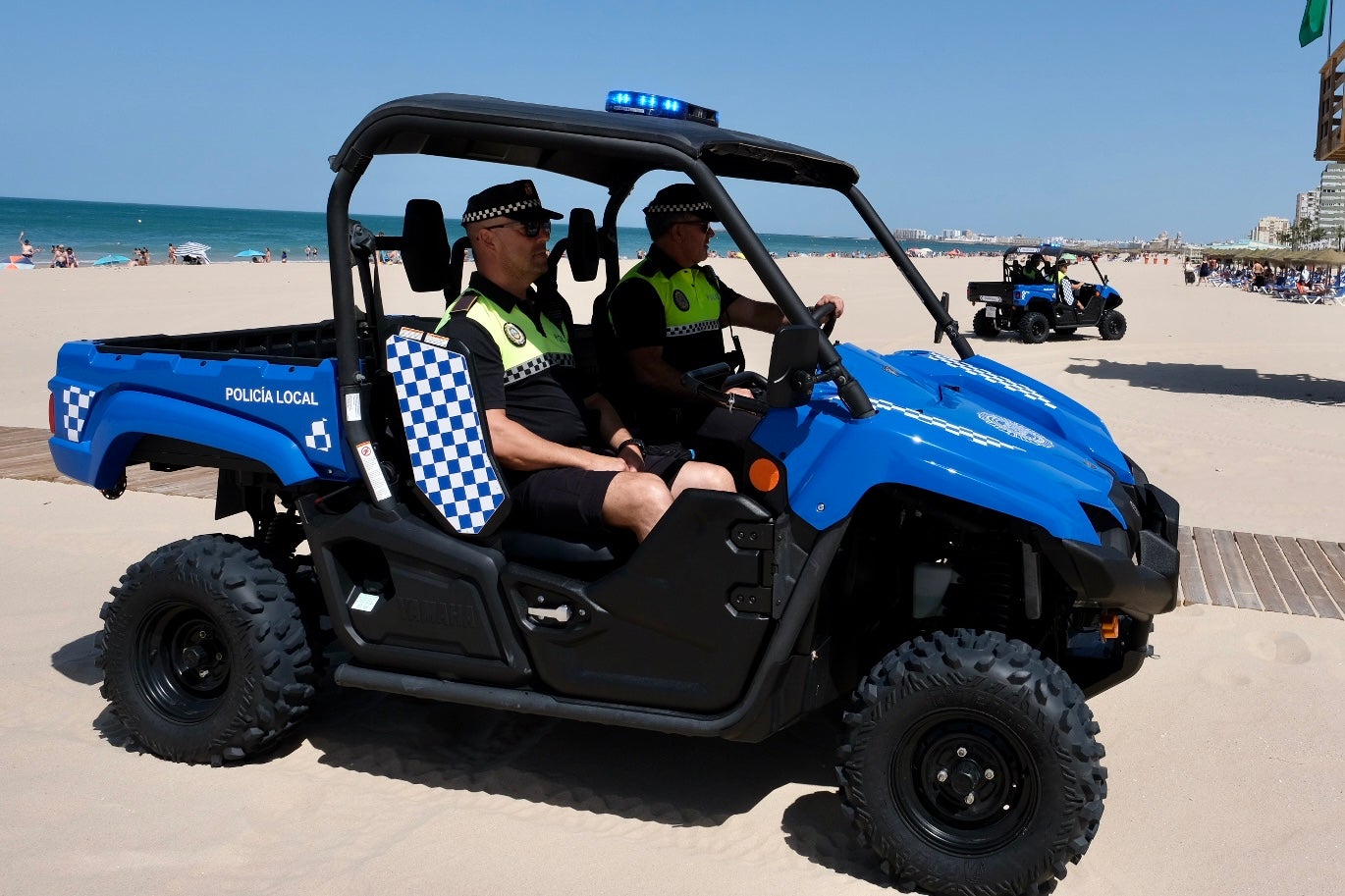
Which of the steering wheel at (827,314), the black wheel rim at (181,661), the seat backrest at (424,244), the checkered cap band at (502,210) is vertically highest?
the checkered cap band at (502,210)

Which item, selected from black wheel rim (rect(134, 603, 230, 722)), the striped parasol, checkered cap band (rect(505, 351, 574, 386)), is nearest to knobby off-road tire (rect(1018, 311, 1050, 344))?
checkered cap band (rect(505, 351, 574, 386))

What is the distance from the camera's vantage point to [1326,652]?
4441 millimetres

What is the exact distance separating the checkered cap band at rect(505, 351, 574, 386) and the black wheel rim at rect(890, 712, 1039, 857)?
1.57m

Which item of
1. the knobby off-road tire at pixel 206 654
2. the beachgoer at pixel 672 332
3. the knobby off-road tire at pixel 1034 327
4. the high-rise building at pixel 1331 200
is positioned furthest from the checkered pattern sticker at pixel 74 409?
the high-rise building at pixel 1331 200

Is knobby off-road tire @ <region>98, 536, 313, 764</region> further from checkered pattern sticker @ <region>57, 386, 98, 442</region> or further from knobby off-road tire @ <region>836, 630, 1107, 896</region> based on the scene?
knobby off-road tire @ <region>836, 630, 1107, 896</region>

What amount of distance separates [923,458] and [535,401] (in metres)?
1.29

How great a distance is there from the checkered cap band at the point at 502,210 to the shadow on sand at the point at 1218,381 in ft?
32.6

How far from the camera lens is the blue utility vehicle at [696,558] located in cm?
284

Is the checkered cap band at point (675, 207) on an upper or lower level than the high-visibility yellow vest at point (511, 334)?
upper

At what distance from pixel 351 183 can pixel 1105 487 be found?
7.61ft

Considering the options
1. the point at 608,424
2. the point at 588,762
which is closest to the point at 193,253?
the point at 608,424

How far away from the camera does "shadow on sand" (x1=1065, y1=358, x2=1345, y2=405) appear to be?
452 inches

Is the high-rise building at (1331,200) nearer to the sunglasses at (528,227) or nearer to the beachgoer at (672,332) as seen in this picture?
the beachgoer at (672,332)

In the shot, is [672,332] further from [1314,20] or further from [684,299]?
[1314,20]
